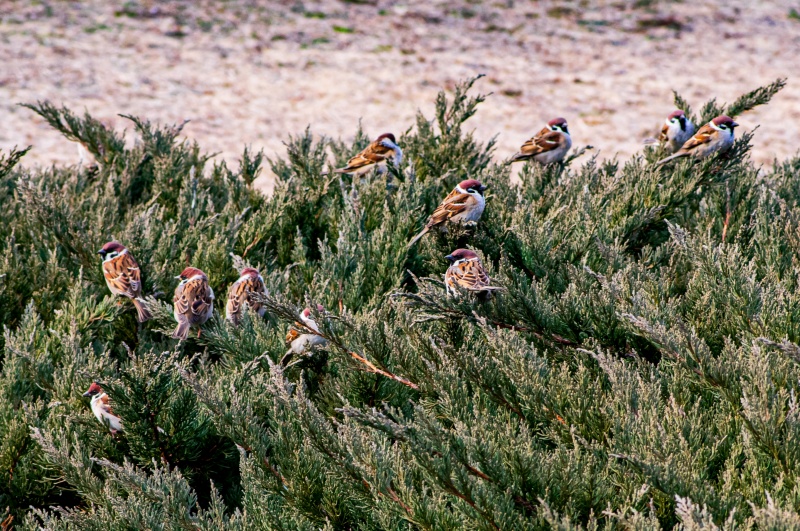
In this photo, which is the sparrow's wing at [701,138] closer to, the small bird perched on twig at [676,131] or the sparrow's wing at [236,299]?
the small bird perched on twig at [676,131]

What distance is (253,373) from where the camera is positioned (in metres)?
3.59

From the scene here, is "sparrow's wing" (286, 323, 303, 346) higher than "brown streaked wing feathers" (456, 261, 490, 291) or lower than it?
lower

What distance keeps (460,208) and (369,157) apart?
1410mm

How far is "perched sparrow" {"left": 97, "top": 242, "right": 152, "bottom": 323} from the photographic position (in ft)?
14.0

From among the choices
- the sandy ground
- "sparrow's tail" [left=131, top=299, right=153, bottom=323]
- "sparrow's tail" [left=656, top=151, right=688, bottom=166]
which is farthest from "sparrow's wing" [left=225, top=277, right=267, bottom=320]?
the sandy ground

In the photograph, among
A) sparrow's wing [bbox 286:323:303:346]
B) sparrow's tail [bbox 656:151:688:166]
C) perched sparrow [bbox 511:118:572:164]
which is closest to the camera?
sparrow's wing [bbox 286:323:303:346]

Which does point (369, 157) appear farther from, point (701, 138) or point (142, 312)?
point (701, 138)

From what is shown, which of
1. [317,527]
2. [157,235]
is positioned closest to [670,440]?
[317,527]

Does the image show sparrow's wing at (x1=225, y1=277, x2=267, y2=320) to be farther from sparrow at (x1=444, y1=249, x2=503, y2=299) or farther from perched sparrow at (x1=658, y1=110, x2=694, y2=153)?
perched sparrow at (x1=658, y1=110, x2=694, y2=153)

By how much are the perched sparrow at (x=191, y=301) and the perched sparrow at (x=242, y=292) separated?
104 millimetres

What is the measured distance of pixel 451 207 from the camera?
4.49 meters

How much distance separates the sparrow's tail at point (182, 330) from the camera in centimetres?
390

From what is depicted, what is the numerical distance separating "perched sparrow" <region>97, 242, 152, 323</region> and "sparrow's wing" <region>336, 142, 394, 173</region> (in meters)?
1.74

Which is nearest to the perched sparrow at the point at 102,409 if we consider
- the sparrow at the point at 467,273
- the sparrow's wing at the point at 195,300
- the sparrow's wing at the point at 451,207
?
the sparrow's wing at the point at 195,300
